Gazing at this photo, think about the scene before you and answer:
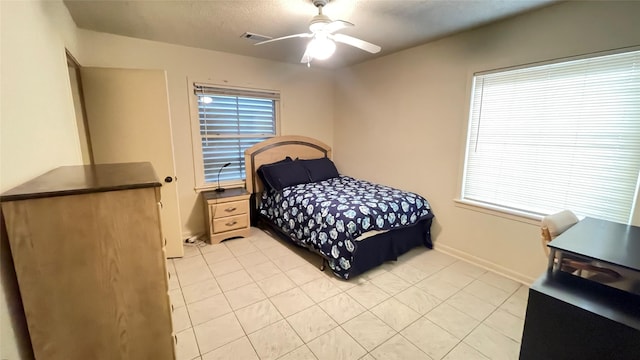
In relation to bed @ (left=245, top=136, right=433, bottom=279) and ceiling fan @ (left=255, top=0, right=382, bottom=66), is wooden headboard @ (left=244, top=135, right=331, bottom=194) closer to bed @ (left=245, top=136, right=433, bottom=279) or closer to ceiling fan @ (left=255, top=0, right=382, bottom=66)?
bed @ (left=245, top=136, right=433, bottom=279)

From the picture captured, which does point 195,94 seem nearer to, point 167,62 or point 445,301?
point 167,62

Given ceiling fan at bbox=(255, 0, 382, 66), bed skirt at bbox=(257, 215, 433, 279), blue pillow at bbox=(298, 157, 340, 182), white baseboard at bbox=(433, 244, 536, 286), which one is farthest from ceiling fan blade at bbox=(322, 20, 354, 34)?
white baseboard at bbox=(433, 244, 536, 286)

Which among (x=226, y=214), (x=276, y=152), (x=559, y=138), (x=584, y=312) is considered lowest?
(x=226, y=214)

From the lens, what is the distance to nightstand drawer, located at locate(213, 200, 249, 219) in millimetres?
3227

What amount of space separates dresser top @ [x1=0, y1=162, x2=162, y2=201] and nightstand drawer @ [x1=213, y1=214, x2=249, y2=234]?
2.03 meters

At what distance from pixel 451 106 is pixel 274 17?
6.60 ft

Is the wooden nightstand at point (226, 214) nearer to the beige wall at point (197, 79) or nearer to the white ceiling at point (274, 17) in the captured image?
the beige wall at point (197, 79)

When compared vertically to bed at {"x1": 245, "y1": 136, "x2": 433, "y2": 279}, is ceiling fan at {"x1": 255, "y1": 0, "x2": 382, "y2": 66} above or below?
above

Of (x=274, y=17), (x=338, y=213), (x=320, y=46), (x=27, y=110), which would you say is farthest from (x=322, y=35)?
(x=27, y=110)

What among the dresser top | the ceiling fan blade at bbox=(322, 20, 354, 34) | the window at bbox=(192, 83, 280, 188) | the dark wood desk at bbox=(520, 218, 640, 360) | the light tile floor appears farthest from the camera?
the window at bbox=(192, 83, 280, 188)

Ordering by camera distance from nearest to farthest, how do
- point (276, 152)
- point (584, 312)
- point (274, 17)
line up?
point (584, 312)
point (274, 17)
point (276, 152)

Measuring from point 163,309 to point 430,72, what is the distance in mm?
3239

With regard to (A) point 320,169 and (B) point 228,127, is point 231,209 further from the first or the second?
(A) point 320,169

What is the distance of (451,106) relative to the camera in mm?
2877
